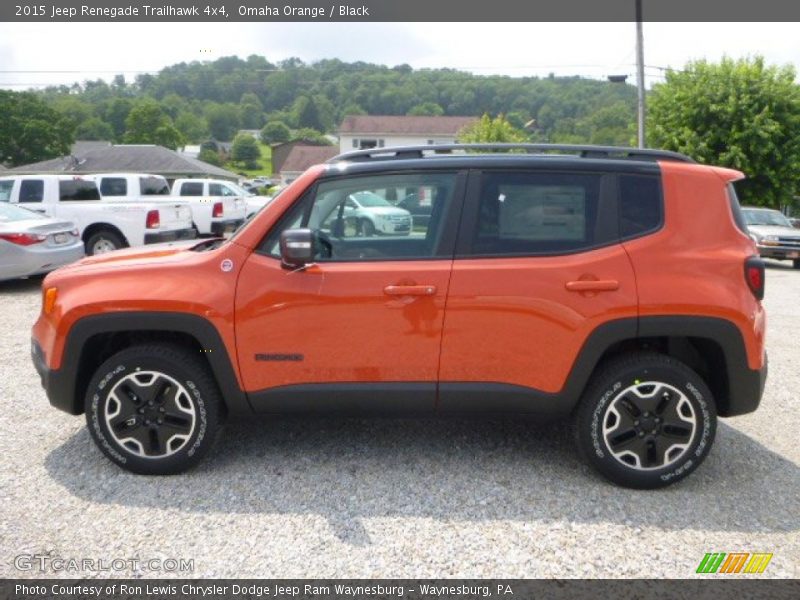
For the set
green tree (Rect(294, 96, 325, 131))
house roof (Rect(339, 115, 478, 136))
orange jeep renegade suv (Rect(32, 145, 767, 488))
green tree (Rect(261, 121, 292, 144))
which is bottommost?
orange jeep renegade suv (Rect(32, 145, 767, 488))

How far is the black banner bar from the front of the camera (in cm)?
289

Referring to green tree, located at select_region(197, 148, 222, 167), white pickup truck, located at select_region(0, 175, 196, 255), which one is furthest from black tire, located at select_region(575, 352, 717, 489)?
green tree, located at select_region(197, 148, 222, 167)

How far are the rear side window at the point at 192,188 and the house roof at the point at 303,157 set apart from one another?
6109 centimetres

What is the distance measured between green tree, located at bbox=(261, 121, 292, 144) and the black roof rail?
344ft

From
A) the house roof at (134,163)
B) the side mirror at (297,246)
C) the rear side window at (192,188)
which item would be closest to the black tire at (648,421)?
the side mirror at (297,246)

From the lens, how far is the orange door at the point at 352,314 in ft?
12.5

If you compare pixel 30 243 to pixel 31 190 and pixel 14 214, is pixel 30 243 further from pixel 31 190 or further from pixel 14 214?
pixel 31 190

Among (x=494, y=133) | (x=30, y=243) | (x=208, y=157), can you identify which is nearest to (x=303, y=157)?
(x=208, y=157)

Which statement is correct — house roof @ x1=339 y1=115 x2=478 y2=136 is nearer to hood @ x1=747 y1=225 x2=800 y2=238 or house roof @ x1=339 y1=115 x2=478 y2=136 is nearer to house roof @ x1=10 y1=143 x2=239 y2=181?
house roof @ x1=10 y1=143 x2=239 y2=181

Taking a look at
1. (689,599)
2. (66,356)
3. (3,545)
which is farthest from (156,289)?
(689,599)

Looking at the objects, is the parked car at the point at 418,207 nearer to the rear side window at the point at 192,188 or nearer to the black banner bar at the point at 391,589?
the black banner bar at the point at 391,589

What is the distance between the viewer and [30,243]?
10.4 metres

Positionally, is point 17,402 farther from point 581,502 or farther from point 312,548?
point 581,502

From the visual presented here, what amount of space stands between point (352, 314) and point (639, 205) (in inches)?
67.6
